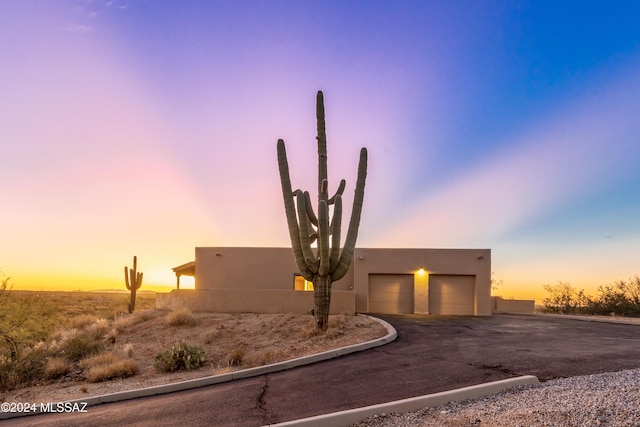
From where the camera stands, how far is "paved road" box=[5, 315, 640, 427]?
269 inches

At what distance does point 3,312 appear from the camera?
1514 cm

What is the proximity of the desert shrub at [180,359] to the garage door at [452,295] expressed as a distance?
14411mm

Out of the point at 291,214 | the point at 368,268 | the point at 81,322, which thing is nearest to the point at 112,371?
the point at 291,214

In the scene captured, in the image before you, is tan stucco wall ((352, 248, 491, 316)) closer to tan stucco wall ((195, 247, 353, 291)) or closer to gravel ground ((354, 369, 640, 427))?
tan stucco wall ((195, 247, 353, 291))

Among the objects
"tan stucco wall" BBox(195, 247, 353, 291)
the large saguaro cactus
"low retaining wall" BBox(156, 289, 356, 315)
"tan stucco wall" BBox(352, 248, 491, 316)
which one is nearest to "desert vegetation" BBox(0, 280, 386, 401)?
"low retaining wall" BBox(156, 289, 356, 315)

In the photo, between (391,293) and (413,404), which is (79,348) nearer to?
(413,404)

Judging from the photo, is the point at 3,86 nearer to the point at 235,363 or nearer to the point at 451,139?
the point at 235,363

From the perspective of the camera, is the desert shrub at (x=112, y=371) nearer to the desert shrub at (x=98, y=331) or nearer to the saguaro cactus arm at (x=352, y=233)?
the desert shrub at (x=98, y=331)

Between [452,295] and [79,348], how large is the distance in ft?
57.0

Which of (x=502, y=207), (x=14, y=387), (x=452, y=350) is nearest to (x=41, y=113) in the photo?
(x=14, y=387)

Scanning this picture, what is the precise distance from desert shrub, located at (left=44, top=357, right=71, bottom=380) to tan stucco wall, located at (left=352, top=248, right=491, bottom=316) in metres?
13.9

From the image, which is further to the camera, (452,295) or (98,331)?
(452,295)

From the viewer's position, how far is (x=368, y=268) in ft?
76.8

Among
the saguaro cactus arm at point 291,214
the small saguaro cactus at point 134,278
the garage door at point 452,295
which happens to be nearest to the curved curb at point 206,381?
the saguaro cactus arm at point 291,214
